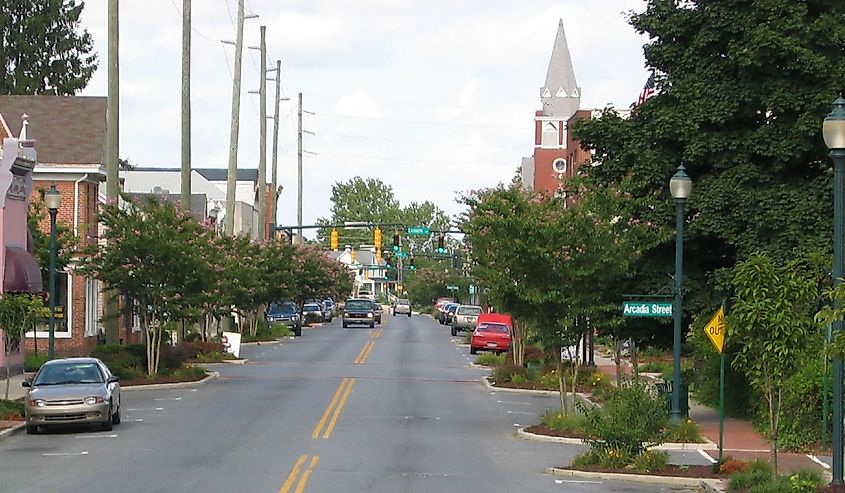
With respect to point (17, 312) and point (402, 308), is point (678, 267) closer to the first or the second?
point (17, 312)

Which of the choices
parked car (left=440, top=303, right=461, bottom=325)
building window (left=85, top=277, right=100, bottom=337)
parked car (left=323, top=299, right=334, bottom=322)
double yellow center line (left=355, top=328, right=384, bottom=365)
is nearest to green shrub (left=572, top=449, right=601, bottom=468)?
double yellow center line (left=355, top=328, right=384, bottom=365)

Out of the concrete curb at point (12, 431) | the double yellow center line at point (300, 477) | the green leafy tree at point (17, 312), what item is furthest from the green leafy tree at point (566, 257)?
the concrete curb at point (12, 431)

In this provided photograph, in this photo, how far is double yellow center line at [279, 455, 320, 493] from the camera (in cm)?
1744

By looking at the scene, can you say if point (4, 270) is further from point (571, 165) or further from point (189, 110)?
point (571, 165)

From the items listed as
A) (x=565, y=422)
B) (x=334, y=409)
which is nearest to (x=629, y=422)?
(x=565, y=422)

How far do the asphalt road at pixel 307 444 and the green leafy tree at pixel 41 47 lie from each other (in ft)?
134

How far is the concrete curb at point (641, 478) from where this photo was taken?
1941 cm

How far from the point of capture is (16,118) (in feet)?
173

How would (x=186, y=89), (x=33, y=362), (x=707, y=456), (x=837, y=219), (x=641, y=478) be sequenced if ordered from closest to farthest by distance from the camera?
(x=837, y=219)
(x=641, y=478)
(x=707, y=456)
(x=33, y=362)
(x=186, y=89)

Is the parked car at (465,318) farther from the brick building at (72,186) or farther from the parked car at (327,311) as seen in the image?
the brick building at (72,186)

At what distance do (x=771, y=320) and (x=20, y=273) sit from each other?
26770mm

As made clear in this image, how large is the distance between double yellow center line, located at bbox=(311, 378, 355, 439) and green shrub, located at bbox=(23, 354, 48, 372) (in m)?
9.75

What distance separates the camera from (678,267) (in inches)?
1014

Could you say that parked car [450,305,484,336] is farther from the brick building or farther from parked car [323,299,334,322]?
the brick building
